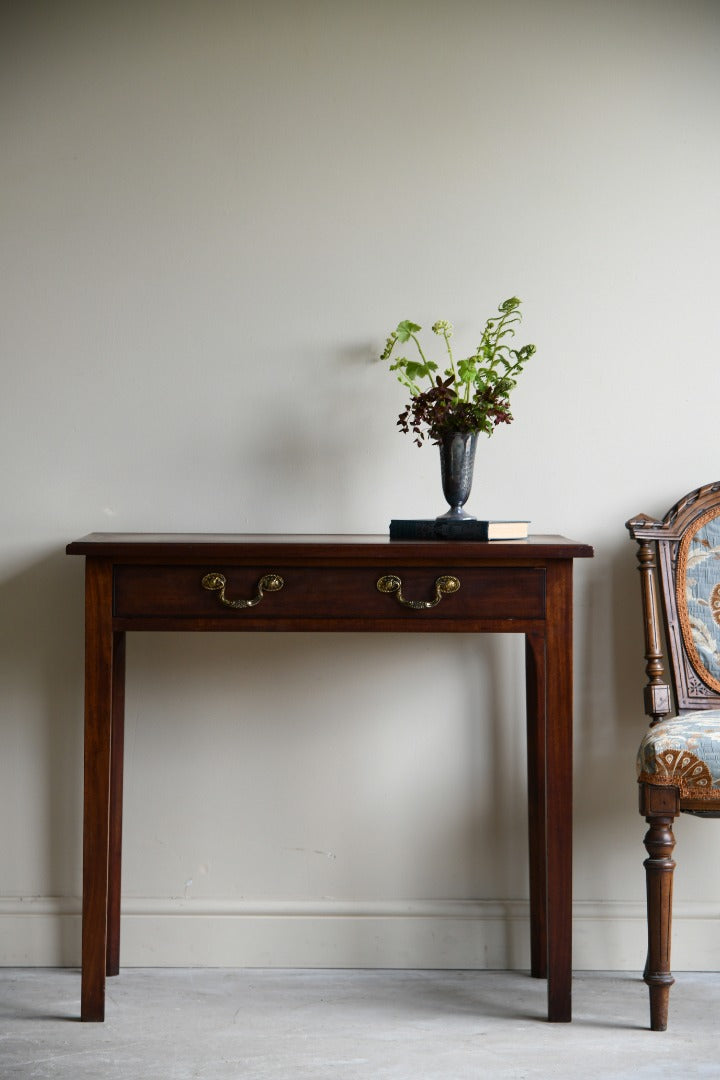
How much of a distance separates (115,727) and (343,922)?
691 millimetres

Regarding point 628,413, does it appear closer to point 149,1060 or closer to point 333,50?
point 333,50

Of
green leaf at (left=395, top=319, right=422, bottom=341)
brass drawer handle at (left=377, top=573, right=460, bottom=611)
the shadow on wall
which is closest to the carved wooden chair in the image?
brass drawer handle at (left=377, top=573, right=460, bottom=611)

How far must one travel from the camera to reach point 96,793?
2021mm

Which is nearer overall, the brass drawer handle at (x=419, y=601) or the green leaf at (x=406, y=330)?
the brass drawer handle at (x=419, y=601)

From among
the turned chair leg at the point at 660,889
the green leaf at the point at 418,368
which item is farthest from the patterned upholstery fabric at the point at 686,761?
the green leaf at the point at 418,368

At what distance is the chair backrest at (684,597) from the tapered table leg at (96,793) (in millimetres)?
1149

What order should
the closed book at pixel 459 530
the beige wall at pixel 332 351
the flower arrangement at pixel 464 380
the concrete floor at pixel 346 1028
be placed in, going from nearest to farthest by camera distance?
the concrete floor at pixel 346 1028, the closed book at pixel 459 530, the flower arrangement at pixel 464 380, the beige wall at pixel 332 351

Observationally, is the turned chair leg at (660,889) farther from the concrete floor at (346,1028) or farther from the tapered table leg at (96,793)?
Result: the tapered table leg at (96,793)

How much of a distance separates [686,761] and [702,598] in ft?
1.60

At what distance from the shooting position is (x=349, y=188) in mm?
2436

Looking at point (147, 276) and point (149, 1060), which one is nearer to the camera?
point (149, 1060)

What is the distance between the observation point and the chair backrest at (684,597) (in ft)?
7.42

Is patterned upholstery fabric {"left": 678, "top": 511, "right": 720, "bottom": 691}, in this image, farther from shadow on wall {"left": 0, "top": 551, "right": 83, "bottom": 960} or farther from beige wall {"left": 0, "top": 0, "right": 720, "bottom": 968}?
shadow on wall {"left": 0, "top": 551, "right": 83, "bottom": 960}

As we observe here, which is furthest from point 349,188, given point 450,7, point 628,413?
point 628,413
